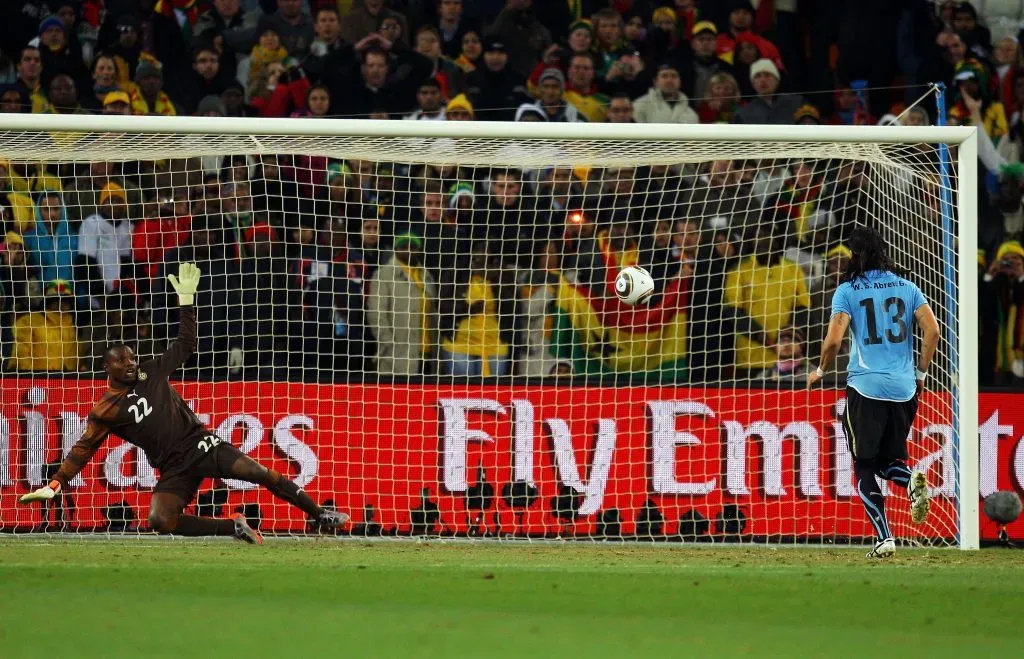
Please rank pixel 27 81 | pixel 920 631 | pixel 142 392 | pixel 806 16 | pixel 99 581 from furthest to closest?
pixel 806 16
pixel 27 81
pixel 142 392
pixel 99 581
pixel 920 631

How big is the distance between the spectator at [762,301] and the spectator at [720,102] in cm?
231

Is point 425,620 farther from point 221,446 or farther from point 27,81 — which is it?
point 27,81

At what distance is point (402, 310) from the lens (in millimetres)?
10828

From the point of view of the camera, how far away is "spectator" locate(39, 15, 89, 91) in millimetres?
12484

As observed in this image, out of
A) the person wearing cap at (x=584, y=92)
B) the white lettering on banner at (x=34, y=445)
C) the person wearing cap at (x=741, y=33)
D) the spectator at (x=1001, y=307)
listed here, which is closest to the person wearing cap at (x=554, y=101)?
the person wearing cap at (x=584, y=92)

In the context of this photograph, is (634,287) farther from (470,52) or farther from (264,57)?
(264,57)

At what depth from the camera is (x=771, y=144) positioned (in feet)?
31.6

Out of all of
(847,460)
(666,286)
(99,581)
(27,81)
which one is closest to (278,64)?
(27,81)

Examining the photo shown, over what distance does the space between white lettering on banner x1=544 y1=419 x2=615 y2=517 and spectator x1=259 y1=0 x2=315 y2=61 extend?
16.8 ft

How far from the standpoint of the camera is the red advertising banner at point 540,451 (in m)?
10.1

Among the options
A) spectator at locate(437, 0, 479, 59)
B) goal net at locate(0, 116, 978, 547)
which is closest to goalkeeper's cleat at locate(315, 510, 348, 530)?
goal net at locate(0, 116, 978, 547)

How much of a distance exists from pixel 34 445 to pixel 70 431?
0.27 m

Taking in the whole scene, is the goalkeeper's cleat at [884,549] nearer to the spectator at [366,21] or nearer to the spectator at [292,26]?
the spectator at [366,21]

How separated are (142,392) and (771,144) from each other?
473 centimetres
